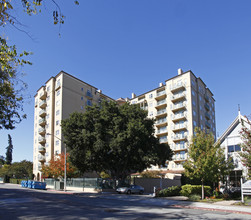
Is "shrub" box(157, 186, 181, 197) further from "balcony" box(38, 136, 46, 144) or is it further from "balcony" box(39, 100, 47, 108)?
"balcony" box(39, 100, 47, 108)

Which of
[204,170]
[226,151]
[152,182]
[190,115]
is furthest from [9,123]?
[190,115]

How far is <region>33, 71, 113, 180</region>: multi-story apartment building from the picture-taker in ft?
195

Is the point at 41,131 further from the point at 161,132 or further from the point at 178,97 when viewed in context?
the point at 178,97

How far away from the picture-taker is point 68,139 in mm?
33188

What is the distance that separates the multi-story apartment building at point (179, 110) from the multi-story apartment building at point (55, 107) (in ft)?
49.5

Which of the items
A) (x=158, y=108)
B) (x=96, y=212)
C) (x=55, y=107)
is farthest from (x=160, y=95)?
(x=96, y=212)

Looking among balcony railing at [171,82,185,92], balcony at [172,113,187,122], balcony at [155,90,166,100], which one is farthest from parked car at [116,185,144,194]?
balcony at [155,90,166,100]

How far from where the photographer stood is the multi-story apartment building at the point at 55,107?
59.5 m

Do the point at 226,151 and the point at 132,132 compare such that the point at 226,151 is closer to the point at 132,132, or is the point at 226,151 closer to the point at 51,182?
the point at 132,132

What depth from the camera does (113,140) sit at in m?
31.1

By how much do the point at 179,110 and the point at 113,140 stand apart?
3267 centimetres

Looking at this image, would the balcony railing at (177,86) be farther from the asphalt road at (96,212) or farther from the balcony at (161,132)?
the asphalt road at (96,212)

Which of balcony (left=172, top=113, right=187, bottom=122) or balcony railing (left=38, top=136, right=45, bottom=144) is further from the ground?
balcony (left=172, top=113, right=187, bottom=122)

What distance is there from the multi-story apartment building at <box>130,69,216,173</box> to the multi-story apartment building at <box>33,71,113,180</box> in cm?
1510
